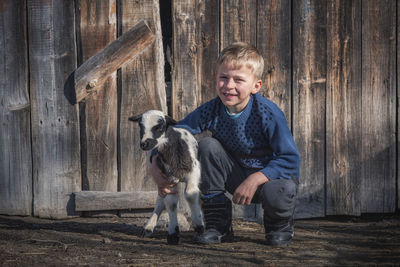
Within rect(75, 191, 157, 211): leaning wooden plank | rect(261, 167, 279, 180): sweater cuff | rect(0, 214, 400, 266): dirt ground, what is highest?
rect(261, 167, 279, 180): sweater cuff

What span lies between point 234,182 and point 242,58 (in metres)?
0.95

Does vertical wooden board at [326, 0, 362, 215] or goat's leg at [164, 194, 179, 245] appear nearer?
goat's leg at [164, 194, 179, 245]

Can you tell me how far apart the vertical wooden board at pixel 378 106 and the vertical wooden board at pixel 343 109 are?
0.07 m

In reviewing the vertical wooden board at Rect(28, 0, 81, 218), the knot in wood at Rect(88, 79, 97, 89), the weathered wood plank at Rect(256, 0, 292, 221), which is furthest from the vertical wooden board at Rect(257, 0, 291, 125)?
the vertical wooden board at Rect(28, 0, 81, 218)

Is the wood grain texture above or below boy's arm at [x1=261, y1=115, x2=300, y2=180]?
above

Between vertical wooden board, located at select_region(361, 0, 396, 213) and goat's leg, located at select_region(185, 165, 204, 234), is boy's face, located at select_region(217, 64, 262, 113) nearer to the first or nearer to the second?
goat's leg, located at select_region(185, 165, 204, 234)

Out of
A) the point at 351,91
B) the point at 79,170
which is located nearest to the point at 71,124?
the point at 79,170

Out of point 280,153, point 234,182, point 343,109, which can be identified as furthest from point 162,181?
point 343,109

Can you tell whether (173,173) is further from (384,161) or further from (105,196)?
(384,161)

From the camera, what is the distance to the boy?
3.01 m

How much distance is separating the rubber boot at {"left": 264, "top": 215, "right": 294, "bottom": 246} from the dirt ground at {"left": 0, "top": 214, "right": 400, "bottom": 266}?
6cm

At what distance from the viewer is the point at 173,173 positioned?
10.3ft

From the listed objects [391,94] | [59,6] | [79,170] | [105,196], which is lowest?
[105,196]

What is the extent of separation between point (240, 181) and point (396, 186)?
6.11 ft
